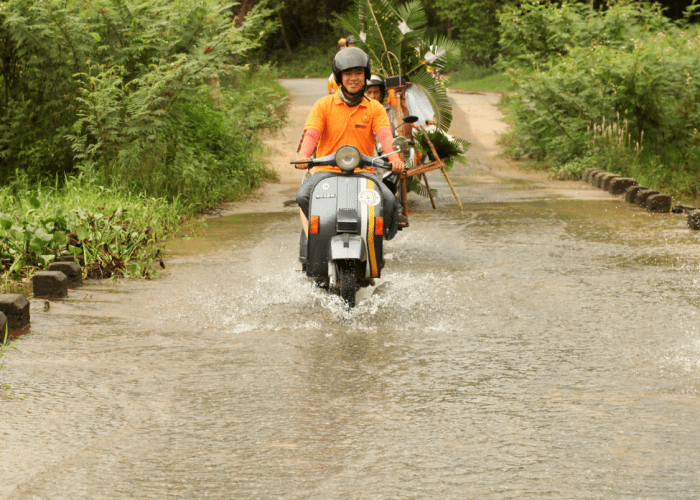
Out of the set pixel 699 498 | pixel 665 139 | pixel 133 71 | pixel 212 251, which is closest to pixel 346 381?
pixel 699 498

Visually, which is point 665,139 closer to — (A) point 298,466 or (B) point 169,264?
(B) point 169,264

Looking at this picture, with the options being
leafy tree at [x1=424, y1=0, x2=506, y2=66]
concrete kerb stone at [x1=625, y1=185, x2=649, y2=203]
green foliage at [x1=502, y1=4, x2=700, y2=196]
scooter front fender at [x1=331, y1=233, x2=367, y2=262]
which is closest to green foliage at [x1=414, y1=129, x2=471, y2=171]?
concrete kerb stone at [x1=625, y1=185, x2=649, y2=203]

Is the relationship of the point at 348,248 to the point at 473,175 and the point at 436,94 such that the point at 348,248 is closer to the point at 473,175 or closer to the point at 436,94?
the point at 436,94

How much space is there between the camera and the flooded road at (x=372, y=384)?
3.91 metres

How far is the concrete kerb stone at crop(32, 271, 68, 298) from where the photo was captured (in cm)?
743

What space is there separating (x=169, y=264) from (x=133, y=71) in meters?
4.53

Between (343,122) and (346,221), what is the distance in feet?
3.50

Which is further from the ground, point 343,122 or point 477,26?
point 477,26

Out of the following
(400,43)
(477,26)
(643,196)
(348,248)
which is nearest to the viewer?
(348,248)

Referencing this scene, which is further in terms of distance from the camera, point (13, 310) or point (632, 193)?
point (632, 193)

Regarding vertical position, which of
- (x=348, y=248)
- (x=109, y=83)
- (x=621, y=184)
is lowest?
(x=621, y=184)

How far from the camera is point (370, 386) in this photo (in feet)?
16.9

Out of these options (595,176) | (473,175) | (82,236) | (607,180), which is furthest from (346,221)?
(473,175)

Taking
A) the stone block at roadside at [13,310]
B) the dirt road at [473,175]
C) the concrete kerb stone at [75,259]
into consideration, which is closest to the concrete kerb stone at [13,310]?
the stone block at roadside at [13,310]
